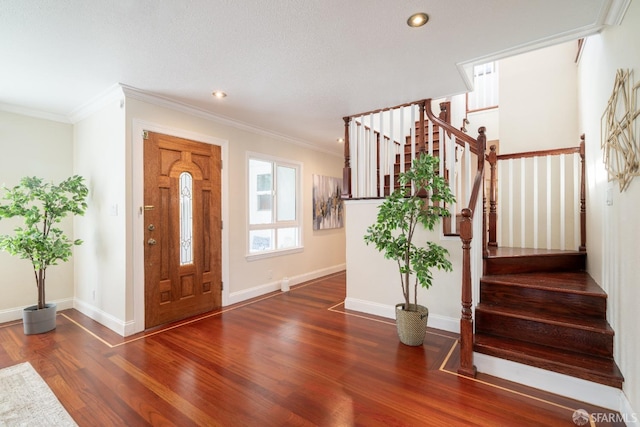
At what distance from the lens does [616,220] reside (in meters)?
1.89

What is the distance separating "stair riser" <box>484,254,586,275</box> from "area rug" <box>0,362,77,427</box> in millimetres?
3340

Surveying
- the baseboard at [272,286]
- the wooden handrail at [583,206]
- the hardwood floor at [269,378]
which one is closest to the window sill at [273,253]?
the baseboard at [272,286]

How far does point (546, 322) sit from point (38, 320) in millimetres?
4673

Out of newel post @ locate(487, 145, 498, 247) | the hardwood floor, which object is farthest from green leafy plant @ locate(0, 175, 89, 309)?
newel post @ locate(487, 145, 498, 247)

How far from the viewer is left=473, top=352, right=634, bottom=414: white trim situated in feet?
6.02

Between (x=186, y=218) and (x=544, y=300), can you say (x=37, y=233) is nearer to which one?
(x=186, y=218)

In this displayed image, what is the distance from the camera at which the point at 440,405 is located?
191 cm

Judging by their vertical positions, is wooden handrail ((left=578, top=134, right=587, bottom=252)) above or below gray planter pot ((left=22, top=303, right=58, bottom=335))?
above

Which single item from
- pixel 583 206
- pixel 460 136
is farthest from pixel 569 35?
pixel 583 206

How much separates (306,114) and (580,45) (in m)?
3.08

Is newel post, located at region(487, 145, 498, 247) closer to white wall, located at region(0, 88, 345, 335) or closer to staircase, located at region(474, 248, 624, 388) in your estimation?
Result: staircase, located at region(474, 248, 624, 388)

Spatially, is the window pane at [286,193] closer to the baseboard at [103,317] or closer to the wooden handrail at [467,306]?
the baseboard at [103,317]

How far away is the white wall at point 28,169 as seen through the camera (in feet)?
11.3

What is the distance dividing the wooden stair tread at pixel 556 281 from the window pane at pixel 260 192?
311 cm
